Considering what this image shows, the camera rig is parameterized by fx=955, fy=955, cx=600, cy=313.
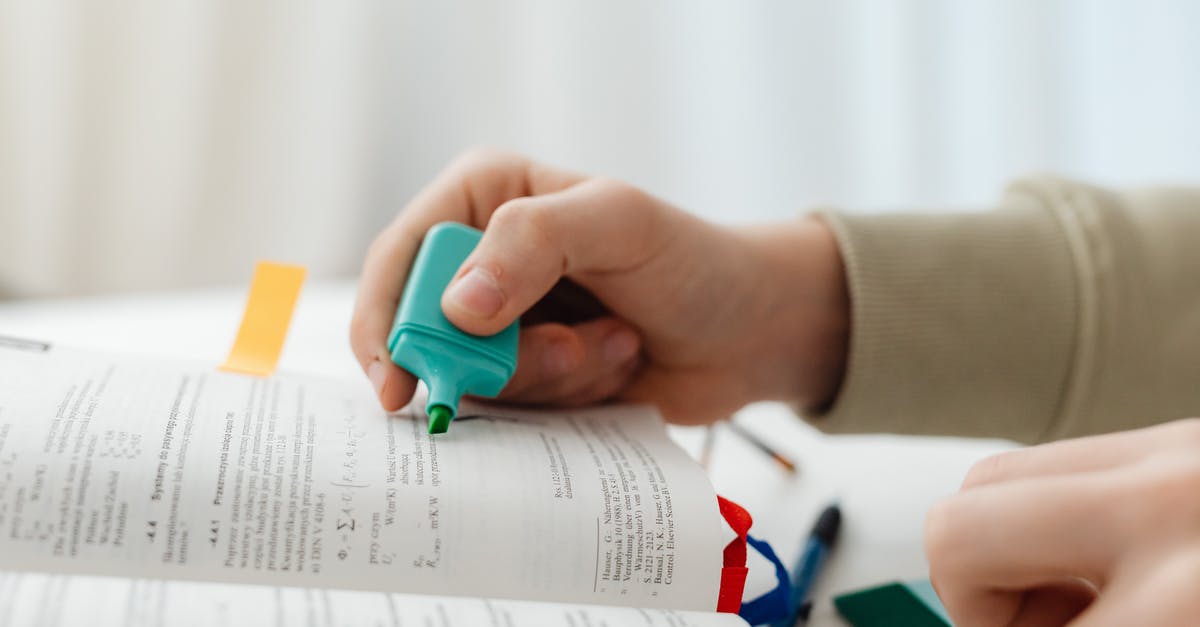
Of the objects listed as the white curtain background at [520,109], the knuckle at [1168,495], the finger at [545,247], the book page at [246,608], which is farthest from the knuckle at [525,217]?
the white curtain background at [520,109]

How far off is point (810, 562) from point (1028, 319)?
0.29m

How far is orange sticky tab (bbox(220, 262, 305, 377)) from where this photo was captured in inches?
21.2

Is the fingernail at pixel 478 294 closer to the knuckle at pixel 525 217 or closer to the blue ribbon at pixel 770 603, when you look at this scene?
the knuckle at pixel 525 217

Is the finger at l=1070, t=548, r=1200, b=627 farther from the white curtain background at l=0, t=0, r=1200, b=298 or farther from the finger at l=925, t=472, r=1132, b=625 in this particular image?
the white curtain background at l=0, t=0, r=1200, b=298

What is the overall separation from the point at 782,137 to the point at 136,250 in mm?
870

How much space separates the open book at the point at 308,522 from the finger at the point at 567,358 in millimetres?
131

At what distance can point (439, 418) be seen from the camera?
1.48 ft

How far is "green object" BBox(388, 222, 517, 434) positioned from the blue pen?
0.59 feet

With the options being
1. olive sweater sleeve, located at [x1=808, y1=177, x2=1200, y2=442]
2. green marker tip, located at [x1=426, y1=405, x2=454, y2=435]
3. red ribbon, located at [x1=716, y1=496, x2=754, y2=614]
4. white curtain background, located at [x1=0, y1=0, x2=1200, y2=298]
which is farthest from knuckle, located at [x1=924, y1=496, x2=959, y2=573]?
white curtain background, located at [x1=0, y1=0, x2=1200, y2=298]

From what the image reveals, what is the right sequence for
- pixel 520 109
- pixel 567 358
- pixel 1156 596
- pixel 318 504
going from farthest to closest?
pixel 520 109
pixel 567 358
pixel 318 504
pixel 1156 596

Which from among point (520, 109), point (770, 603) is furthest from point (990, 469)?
point (520, 109)

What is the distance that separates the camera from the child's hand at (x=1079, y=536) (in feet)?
0.88

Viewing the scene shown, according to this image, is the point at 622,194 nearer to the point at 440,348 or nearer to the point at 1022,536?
the point at 440,348

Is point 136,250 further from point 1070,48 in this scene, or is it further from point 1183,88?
point 1183,88
